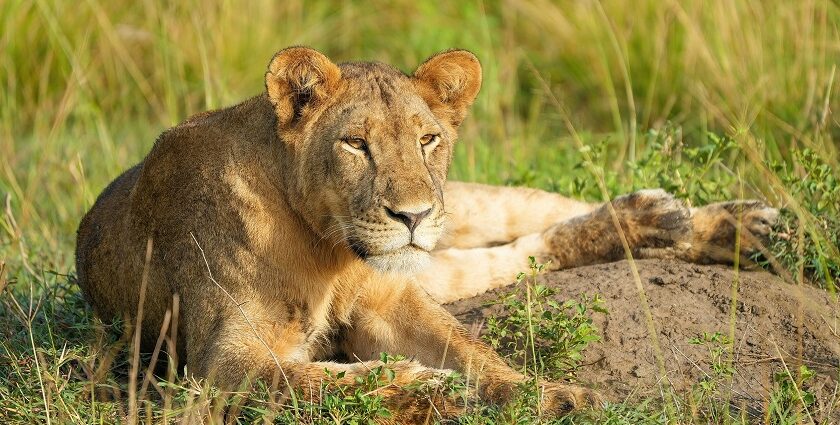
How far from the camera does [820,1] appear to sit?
8047 millimetres

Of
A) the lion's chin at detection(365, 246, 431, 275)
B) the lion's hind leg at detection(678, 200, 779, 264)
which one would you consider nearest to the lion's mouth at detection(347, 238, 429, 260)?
the lion's chin at detection(365, 246, 431, 275)

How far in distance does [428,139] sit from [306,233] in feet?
1.85

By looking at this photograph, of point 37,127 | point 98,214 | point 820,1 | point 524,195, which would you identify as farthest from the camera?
point 37,127

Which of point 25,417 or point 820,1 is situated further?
point 820,1

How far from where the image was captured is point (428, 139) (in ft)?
15.2

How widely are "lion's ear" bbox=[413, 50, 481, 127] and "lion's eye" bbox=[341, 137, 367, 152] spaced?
1.55ft

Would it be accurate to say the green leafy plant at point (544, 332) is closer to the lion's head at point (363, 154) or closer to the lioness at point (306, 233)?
the lioness at point (306, 233)

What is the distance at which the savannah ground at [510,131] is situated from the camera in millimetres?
4430

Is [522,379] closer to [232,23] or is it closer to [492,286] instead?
[492,286]

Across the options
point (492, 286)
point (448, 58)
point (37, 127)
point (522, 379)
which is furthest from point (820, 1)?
point (37, 127)

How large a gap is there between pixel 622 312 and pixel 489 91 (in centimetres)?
462

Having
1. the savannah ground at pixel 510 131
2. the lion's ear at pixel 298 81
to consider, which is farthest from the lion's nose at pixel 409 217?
the lion's ear at pixel 298 81

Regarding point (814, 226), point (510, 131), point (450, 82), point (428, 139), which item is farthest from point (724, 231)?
point (510, 131)

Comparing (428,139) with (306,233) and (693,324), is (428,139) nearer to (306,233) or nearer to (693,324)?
(306,233)
